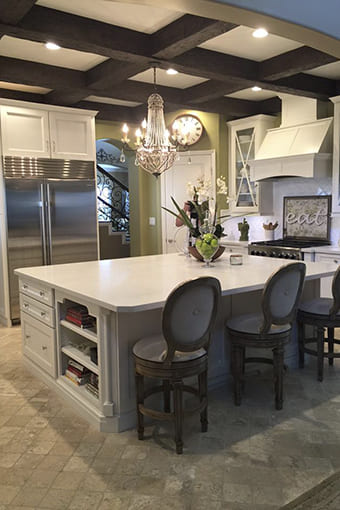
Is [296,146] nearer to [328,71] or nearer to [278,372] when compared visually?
[328,71]

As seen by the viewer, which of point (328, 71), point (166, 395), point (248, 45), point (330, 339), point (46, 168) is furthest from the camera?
point (46, 168)

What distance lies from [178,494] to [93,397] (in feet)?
3.15

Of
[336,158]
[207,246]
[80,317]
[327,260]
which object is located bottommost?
[80,317]

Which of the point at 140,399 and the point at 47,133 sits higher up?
the point at 47,133

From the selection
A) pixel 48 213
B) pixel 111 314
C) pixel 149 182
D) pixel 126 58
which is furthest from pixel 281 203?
pixel 111 314

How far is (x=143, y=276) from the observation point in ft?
10.8

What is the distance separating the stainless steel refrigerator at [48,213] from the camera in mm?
5055

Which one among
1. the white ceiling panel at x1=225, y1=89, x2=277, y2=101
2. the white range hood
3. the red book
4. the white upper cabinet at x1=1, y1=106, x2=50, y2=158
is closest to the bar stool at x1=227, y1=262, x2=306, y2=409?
the red book

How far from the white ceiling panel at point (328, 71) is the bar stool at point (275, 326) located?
2818 millimetres

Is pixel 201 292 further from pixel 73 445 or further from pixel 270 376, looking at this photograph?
pixel 270 376

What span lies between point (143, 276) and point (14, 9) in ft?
6.29

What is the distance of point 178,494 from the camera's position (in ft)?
6.95

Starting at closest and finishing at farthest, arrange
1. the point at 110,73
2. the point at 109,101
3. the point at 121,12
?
1. the point at 121,12
2. the point at 110,73
3. the point at 109,101

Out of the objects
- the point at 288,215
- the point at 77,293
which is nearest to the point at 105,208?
the point at 288,215
